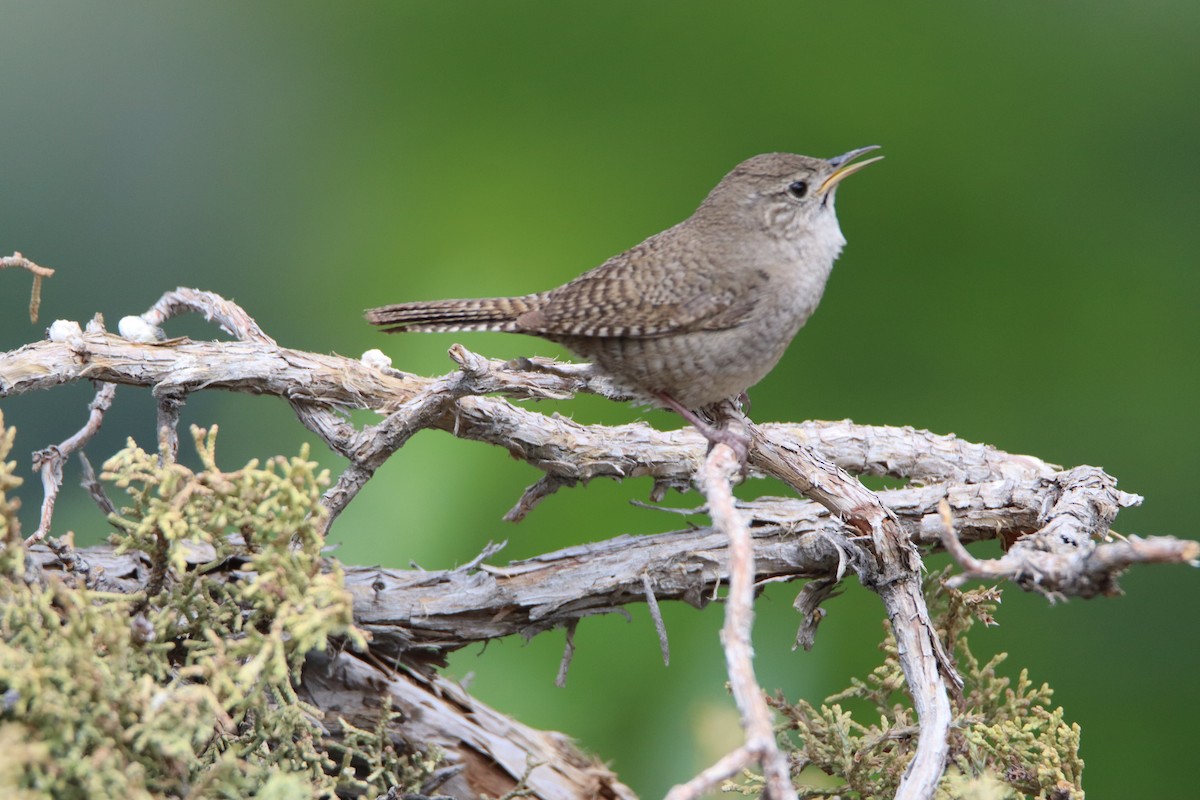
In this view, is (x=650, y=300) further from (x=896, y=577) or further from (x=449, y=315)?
(x=896, y=577)

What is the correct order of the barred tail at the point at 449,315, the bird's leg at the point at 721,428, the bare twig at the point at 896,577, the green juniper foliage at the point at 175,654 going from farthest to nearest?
A: the barred tail at the point at 449,315 < the bird's leg at the point at 721,428 < the bare twig at the point at 896,577 < the green juniper foliage at the point at 175,654

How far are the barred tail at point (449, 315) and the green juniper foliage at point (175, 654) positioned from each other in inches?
23.2

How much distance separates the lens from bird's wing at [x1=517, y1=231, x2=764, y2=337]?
6.61ft

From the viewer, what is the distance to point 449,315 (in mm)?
2031

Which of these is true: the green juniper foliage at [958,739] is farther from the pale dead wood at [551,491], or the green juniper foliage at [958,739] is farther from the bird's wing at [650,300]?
the bird's wing at [650,300]

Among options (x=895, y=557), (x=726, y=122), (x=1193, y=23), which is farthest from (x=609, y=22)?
(x=895, y=557)

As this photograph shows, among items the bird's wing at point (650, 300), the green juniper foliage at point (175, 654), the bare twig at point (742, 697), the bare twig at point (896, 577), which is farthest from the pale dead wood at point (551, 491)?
the bare twig at point (742, 697)

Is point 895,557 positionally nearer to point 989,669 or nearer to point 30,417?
point 989,669

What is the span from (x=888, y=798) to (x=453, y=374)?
0.95 m

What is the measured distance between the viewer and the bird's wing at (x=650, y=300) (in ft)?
6.61

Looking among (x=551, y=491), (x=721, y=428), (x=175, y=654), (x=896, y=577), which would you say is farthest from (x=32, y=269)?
(x=896, y=577)

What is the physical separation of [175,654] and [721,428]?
103 cm

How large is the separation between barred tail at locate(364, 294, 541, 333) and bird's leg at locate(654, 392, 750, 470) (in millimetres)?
328

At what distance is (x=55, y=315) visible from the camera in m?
2.96
